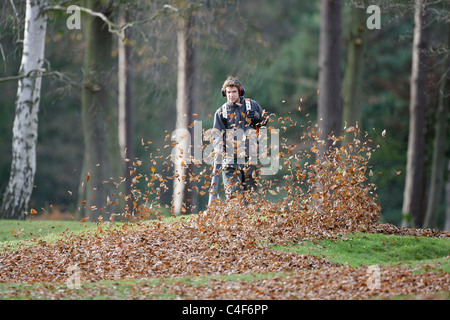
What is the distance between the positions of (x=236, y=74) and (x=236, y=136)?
7.71m

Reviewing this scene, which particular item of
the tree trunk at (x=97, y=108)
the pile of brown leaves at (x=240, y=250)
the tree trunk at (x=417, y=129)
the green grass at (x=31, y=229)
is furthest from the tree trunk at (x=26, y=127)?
the tree trunk at (x=417, y=129)

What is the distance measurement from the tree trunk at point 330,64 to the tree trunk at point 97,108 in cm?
497

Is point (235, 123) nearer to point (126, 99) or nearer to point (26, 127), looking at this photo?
point (26, 127)

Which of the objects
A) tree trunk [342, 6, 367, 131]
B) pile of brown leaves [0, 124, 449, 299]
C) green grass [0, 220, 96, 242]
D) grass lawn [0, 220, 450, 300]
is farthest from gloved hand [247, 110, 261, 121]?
tree trunk [342, 6, 367, 131]

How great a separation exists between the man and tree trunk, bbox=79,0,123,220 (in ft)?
18.6

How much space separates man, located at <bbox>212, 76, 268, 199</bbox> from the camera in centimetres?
1102

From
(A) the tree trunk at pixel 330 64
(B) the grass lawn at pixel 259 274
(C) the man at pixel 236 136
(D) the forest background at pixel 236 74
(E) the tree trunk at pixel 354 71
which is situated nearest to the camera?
(B) the grass lawn at pixel 259 274

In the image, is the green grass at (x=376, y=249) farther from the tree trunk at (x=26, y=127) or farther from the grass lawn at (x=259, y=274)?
the tree trunk at (x=26, y=127)

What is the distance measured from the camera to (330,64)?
14750mm

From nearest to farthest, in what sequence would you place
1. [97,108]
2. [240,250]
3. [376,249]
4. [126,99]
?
[240,250] → [376,249] → [97,108] → [126,99]

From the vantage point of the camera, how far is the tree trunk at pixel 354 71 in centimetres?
1638

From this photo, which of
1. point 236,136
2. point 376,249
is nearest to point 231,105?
point 236,136

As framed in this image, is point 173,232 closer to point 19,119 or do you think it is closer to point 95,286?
point 95,286

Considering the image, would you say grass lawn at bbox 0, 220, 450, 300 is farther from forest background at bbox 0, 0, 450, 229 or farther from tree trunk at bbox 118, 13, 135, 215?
tree trunk at bbox 118, 13, 135, 215
